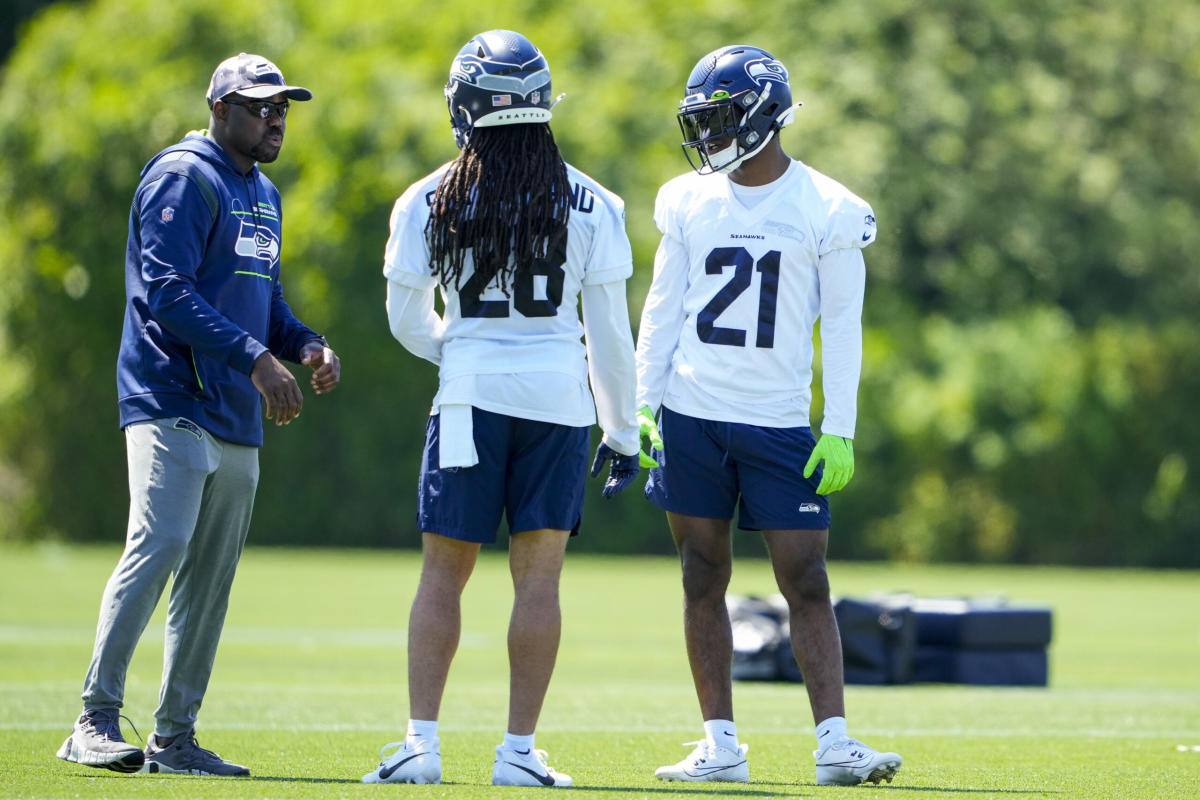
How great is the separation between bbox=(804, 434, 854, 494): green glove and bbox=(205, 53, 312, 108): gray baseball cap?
2078 millimetres

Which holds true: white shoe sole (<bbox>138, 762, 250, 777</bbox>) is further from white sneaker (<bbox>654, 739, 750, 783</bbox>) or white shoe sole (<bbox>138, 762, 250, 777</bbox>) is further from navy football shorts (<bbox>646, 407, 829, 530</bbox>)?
navy football shorts (<bbox>646, 407, 829, 530</bbox>)

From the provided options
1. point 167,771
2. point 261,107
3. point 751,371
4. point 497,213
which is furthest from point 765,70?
point 167,771

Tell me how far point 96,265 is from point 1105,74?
17587 millimetres

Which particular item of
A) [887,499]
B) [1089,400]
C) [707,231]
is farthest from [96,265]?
[707,231]

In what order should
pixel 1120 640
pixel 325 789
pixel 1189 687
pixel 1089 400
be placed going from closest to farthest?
pixel 325 789
pixel 1189 687
pixel 1120 640
pixel 1089 400

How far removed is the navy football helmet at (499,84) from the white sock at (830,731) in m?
2.18

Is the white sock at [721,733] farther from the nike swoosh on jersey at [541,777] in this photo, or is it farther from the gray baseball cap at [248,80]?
the gray baseball cap at [248,80]

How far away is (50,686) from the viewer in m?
8.88

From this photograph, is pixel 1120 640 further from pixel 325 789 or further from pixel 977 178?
pixel 977 178

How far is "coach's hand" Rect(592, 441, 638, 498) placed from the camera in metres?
5.57

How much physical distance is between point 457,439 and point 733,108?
5.24 ft

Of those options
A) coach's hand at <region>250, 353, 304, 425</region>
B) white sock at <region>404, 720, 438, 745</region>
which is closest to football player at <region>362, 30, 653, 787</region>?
white sock at <region>404, 720, 438, 745</region>

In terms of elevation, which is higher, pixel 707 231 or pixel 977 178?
pixel 977 178

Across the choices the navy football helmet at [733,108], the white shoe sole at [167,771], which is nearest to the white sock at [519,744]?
the white shoe sole at [167,771]
